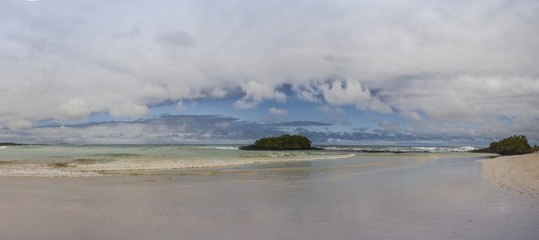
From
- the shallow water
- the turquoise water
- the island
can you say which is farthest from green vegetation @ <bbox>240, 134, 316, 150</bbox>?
the shallow water

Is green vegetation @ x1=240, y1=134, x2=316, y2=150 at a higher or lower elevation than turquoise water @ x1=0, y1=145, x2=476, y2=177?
higher

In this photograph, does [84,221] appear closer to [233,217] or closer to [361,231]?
[233,217]

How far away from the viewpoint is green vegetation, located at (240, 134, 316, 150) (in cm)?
7588

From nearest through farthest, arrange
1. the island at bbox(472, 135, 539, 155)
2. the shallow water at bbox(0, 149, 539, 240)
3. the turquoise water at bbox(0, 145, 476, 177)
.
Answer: the shallow water at bbox(0, 149, 539, 240)
the turquoise water at bbox(0, 145, 476, 177)
the island at bbox(472, 135, 539, 155)

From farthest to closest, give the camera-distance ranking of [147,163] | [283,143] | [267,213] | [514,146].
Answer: [283,143], [514,146], [147,163], [267,213]

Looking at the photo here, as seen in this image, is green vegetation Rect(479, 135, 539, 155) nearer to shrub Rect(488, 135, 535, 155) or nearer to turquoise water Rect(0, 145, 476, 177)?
shrub Rect(488, 135, 535, 155)

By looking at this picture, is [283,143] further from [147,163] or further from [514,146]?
[147,163]

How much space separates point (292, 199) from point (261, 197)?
957 millimetres

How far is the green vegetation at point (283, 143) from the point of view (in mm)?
75875

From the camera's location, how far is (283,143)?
253 feet

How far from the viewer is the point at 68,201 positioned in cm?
870

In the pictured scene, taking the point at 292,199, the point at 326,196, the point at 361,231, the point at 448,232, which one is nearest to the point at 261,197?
the point at 292,199

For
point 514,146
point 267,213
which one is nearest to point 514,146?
point 514,146

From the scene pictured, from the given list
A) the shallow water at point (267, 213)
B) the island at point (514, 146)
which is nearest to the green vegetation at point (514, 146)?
the island at point (514, 146)
